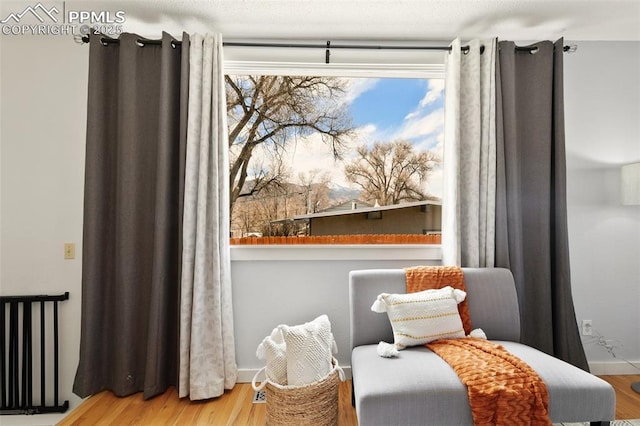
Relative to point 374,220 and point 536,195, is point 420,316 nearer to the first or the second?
point 374,220

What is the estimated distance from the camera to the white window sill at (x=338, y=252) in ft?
8.22

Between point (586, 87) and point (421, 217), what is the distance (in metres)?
1.53

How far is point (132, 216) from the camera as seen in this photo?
2303 mm

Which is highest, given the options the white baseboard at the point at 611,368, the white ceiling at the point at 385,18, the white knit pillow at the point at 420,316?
the white ceiling at the point at 385,18

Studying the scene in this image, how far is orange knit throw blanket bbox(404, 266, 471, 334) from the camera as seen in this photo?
2.06 meters

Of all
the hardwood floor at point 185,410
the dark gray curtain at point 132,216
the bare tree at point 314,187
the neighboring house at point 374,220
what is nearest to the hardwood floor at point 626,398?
the hardwood floor at point 185,410

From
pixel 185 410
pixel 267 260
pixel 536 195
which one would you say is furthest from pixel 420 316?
pixel 185 410

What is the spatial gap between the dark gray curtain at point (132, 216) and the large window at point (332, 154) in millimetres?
452

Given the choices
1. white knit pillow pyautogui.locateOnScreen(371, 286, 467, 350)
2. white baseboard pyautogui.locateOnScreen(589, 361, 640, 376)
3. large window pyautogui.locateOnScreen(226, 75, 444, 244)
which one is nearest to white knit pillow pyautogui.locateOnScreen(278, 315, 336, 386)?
white knit pillow pyautogui.locateOnScreen(371, 286, 467, 350)

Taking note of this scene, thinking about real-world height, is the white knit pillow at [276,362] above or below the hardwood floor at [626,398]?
above

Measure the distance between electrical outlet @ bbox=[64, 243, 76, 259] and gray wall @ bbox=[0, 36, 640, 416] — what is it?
0.04 metres

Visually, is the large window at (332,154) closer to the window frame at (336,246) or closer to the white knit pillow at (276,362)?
the window frame at (336,246)

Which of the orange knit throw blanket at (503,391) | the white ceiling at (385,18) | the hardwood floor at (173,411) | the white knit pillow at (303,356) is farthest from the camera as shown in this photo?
the white ceiling at (385,18)

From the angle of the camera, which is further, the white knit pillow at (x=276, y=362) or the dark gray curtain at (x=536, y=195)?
the dark gray curtain at (x=536, y=195)
